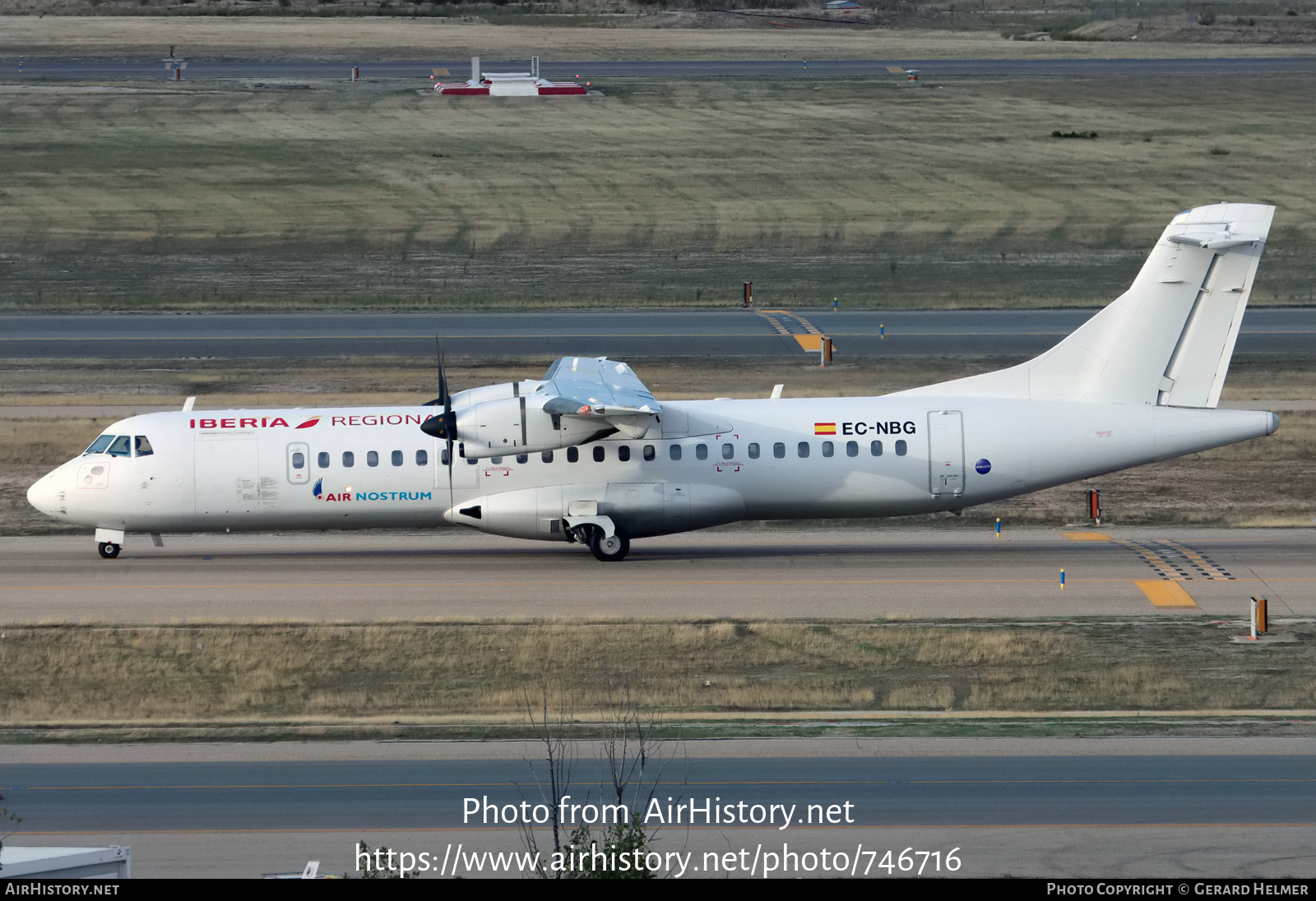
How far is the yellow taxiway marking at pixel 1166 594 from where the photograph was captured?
29.5 m

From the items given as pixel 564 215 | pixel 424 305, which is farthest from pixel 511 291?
pixel 564 215

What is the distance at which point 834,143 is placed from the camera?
84812 mm

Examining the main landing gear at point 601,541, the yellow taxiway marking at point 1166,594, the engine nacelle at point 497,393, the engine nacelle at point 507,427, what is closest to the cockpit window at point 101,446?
the engine nacelle at point 497,393

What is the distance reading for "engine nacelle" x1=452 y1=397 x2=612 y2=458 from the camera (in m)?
29.6

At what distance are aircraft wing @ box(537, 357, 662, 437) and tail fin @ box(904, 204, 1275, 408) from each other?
28.6 ft

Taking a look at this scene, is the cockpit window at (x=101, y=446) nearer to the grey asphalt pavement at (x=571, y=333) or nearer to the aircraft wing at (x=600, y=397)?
the aircraft wing at (x=600, y=397)

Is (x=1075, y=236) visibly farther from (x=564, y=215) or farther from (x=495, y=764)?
(x=495, y=764)

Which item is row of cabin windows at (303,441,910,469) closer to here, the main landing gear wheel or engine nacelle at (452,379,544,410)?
the main landing gear wheel

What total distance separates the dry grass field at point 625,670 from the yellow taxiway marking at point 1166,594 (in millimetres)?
1147

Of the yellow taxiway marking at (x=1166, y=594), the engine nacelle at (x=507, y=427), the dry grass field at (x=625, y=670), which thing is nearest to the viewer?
the dry grass field at (x=625, y=670)

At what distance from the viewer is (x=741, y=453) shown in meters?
32.2

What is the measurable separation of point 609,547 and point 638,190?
4769 cm

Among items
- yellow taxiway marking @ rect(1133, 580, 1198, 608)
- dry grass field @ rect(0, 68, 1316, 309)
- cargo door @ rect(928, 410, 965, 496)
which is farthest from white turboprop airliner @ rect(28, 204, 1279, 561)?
dry grass field @ rect(0, 68, 1316, 309)
